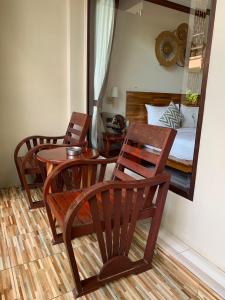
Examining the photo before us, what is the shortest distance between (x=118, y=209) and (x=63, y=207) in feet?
1.18

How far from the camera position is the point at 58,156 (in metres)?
1.83

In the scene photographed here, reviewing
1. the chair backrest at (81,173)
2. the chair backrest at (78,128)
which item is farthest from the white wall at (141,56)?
the chair backrest at (81,173)

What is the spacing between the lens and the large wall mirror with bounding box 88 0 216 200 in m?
2.61

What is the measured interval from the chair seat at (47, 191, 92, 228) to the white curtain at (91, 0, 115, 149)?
1385 millimetres

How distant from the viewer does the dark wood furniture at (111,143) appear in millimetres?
2758

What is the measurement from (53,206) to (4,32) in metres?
1.98

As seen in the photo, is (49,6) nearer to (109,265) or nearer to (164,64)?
(164,64)

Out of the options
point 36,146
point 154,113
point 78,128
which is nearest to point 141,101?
point 154,113

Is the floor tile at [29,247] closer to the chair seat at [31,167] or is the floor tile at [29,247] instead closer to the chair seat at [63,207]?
the chair seat at [63,207]

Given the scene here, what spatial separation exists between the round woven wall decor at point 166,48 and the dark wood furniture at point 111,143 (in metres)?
1.56

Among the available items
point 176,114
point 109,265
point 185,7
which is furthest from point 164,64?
point 109,265

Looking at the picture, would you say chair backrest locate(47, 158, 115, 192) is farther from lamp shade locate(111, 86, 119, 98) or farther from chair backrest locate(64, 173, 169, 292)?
lamp shade locate(111, 86, 119, 98)

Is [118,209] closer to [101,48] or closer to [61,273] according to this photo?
[61,273]

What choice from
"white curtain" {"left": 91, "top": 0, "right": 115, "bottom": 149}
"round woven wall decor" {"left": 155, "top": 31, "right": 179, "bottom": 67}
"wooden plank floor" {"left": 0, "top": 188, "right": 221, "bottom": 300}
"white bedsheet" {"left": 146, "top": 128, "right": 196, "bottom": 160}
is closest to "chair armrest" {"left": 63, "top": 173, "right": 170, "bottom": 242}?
"wooden plank floor" {"left": 0, "top": 188, "right": 221, "bottom": 300}
